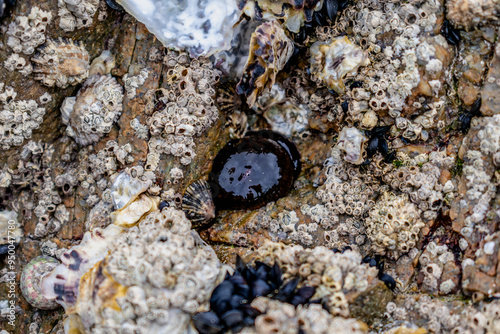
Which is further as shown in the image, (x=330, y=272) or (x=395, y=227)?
(x=395, y=227)

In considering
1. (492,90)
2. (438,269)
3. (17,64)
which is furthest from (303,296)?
(17,64)

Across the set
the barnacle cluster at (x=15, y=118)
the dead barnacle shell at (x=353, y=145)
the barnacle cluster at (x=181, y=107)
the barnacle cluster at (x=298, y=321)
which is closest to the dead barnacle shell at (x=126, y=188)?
the barnacle cluster at (x=181, y=107)

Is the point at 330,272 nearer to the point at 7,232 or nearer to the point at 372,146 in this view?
the point at 372,146

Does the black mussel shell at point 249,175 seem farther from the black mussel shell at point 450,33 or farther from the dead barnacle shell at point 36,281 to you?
the black mussel shell at point 450,33

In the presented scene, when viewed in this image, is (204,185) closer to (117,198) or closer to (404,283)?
(117,198)

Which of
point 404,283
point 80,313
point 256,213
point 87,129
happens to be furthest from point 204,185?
point 404,283

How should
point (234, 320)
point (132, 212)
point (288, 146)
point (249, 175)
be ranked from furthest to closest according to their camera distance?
1. point (288, 146)
2. point (249, 175)
3. point (132, 212)
4. point (234, 320)
